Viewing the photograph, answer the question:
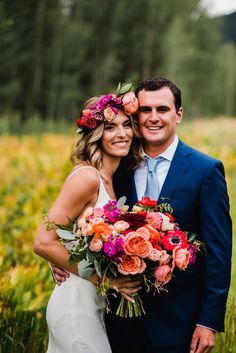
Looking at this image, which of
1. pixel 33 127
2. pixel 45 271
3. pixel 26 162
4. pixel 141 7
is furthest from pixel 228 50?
pixel 45 271

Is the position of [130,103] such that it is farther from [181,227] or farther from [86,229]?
[86,229]

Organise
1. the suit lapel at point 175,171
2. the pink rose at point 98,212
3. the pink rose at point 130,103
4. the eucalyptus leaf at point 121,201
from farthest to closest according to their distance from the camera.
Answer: the pink rose at point 130,103 → the suit lapel at point 175,171 → the eucalyptus leaf at point 121,201 → the pink rose at point 98,212

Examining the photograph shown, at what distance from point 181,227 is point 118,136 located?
2.22ft

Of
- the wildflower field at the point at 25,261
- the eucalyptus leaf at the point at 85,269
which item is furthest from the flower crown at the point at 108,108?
the eucalyptus leaf at the point at 85,269

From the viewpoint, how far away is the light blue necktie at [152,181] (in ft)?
10.8

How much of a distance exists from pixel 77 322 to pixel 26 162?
25.0 feet

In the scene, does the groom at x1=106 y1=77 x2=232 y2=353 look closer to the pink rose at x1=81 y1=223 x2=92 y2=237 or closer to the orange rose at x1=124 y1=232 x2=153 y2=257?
the orange rose at x1=124 y1=232 x2=153 y2=257

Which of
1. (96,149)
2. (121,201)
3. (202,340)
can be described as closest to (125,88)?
(96,149)

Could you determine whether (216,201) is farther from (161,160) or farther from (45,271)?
(45,271)

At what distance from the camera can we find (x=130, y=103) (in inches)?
130

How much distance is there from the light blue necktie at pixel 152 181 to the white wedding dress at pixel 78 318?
27 centimetres

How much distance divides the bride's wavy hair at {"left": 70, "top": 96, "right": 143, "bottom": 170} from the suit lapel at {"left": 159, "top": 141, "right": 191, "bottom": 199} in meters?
0.28

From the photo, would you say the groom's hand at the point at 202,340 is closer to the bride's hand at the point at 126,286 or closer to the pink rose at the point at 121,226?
the bride's hand at the point at 126,286

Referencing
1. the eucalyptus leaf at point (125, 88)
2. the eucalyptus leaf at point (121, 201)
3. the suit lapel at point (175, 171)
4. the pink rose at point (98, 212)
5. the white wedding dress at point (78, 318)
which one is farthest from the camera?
the eucalyptus leaf at point (125, 88)
